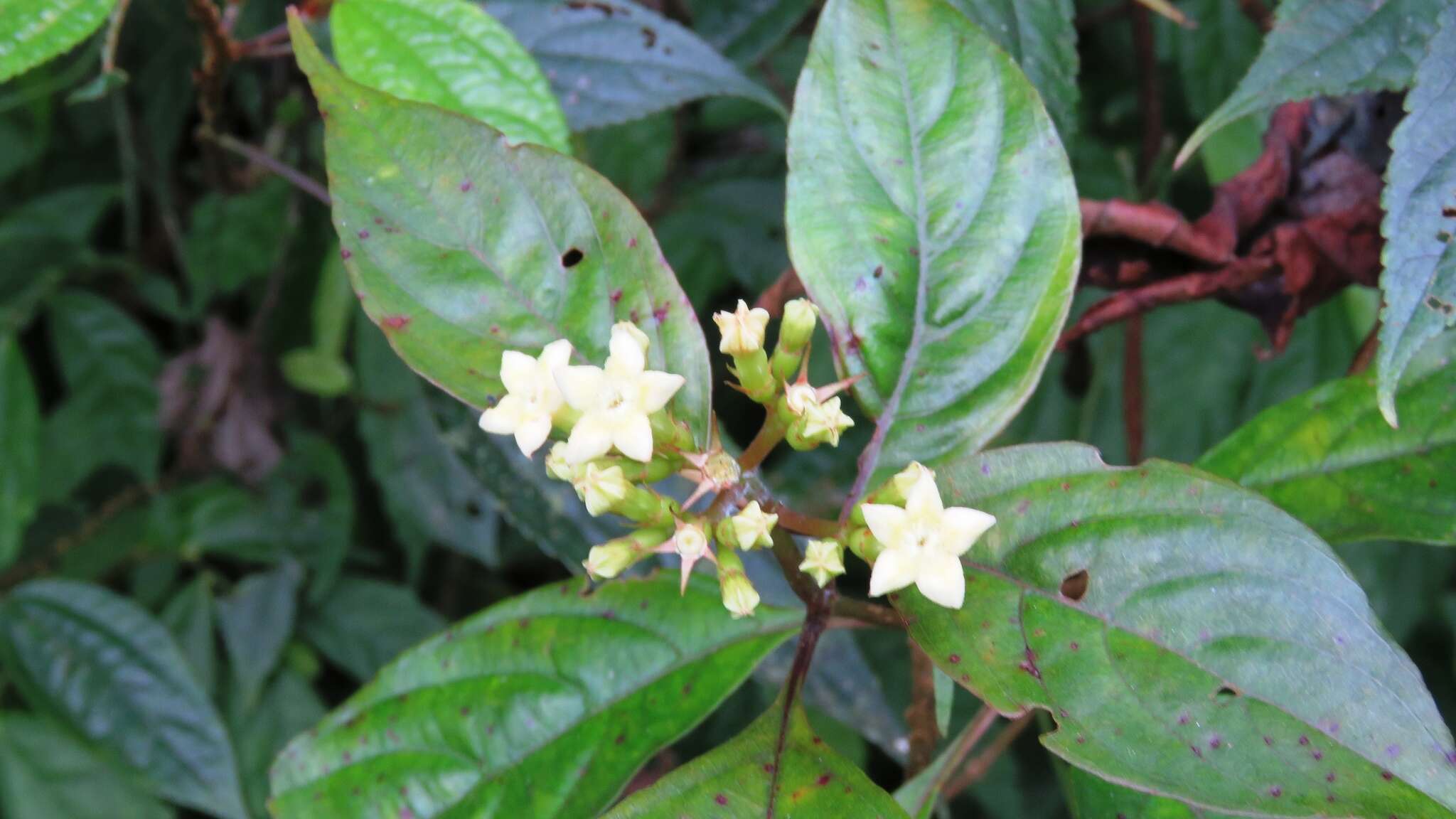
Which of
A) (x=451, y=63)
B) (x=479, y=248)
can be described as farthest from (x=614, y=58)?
(x=479, y=248)

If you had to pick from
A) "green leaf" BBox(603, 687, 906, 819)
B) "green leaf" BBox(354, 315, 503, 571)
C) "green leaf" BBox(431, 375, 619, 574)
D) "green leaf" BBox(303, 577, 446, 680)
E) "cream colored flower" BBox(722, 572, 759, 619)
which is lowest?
"green leaf" BBox(303, 577, 446, 680)

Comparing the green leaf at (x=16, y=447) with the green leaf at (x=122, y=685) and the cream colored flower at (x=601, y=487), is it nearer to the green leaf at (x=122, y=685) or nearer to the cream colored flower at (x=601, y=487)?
the green leaf at (x=122, y=685)

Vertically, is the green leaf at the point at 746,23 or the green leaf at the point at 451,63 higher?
the green leaf at the point at 451,63

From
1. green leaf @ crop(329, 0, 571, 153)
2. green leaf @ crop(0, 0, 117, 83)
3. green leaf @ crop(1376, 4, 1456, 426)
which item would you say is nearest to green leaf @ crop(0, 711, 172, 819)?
green leaf @ crop(0, 0, 117, 83)

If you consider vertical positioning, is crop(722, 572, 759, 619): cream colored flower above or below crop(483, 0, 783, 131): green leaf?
below

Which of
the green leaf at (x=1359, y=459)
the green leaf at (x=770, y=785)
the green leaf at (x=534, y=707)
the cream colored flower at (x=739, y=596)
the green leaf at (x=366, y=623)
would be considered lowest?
the green leaf at (x=366, y=623)

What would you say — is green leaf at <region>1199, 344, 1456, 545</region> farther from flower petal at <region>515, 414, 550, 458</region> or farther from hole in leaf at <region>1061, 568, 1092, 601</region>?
flower petal at <region>515, 414, 550, 458</region>

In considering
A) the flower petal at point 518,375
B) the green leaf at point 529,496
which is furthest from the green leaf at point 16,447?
the flower petal at point 518,375

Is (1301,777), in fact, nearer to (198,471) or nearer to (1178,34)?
(1178,34)
